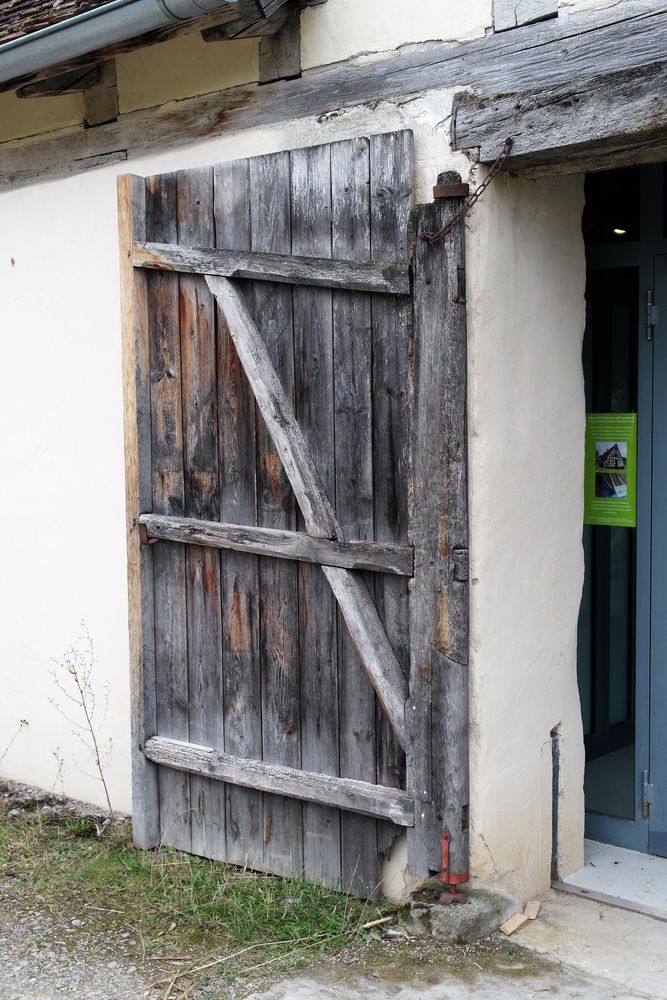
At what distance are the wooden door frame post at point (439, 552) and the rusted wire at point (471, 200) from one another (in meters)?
0.02

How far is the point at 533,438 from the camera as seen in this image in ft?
12.6

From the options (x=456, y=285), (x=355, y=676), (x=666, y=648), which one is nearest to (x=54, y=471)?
(x=355, y=676)

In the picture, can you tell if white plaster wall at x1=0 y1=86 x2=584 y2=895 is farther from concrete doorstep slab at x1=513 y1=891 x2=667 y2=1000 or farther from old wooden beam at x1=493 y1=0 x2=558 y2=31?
old wooden beam at x1=493 y1=0 x2=558 y2=31

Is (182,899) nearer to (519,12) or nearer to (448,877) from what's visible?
(448,877)

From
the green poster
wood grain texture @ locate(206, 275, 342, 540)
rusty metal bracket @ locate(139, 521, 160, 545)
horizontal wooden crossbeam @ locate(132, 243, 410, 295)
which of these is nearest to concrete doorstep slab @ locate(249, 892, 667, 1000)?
wood grain texture @ locate(206, 275, 342, 540)

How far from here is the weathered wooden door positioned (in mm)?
3703

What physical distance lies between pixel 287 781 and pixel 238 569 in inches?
32.5

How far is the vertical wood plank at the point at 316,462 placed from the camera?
155 inches

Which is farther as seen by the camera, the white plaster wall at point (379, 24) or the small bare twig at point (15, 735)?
the small bare twig at point (15, 735)

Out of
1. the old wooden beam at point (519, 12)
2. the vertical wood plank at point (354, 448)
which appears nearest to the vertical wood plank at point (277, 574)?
the vertical wood plank at point (354, 448)

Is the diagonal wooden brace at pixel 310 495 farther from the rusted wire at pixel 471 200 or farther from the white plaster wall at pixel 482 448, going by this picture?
the rusted wire at pixel 471 200

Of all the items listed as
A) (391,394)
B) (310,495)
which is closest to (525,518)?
(391,394)

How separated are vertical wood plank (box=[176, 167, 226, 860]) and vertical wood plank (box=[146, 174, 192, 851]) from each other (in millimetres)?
34

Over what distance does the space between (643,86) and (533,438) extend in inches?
47.4
